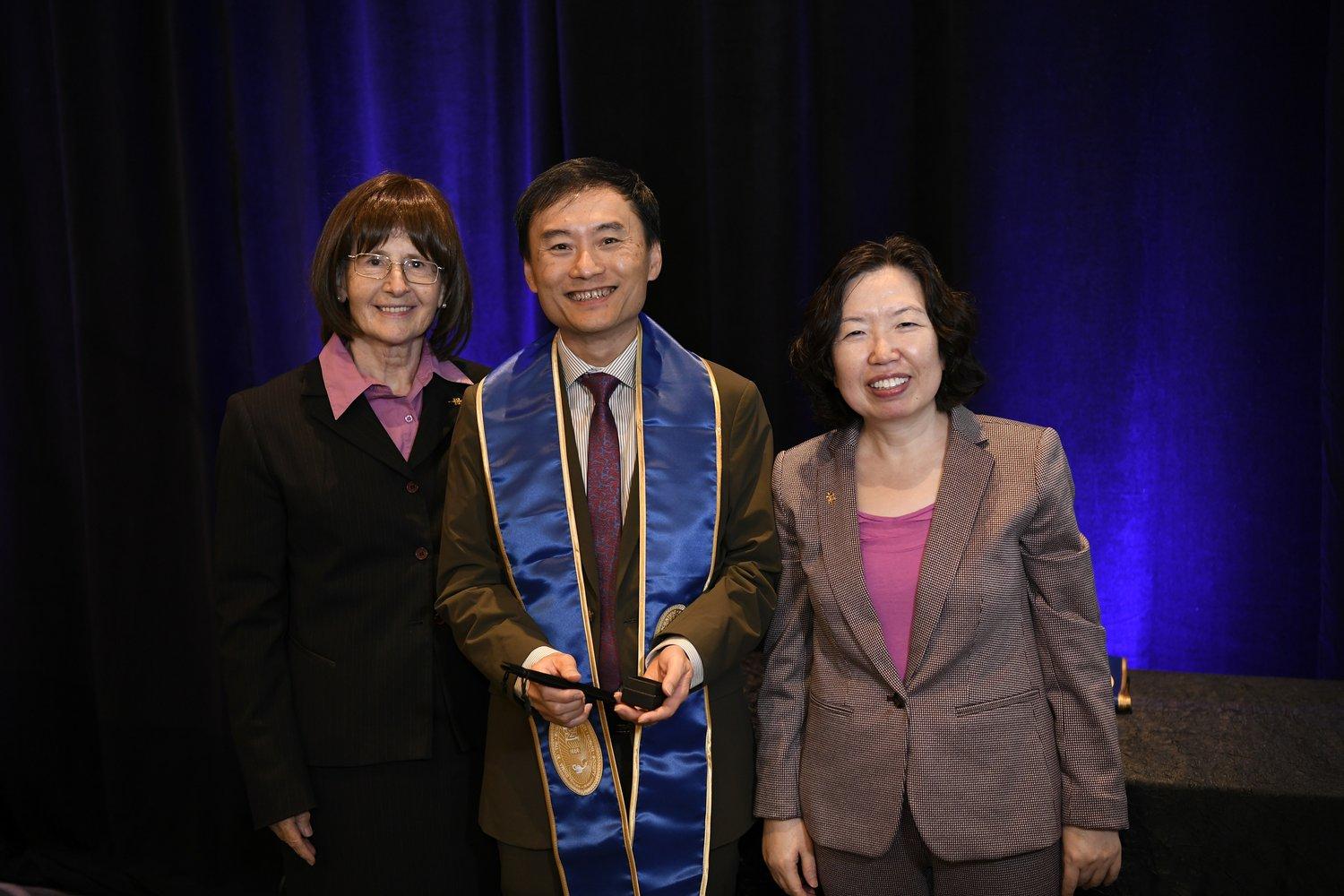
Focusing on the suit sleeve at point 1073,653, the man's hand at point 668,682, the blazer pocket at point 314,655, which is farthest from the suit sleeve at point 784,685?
the blazer pocket at point 314,655

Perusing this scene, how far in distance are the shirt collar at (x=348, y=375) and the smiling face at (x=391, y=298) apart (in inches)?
2.3

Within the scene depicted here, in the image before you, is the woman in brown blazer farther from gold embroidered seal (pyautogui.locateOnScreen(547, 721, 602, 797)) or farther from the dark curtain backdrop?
the dark curtain backdrop

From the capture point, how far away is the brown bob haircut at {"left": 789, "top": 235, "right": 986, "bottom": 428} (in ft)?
5.59

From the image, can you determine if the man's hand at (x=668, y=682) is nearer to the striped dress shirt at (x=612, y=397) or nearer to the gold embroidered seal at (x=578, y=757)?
the gold embroidered seal at (x=578, y=757)

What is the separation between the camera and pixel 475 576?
173cm

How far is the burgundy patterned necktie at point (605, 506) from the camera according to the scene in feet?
5.66

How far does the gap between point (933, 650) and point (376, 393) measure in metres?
1.04

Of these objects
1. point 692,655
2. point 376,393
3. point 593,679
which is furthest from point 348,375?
point 692,655

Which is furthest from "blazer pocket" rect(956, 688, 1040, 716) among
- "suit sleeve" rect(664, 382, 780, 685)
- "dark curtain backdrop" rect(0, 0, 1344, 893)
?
"dark curtain backdrop" rect(0, 0, 1344, 893)

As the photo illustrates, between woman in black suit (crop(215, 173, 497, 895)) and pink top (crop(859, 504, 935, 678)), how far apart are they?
0.73 meters

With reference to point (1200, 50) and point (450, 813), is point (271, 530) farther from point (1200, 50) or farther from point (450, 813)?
point (1200, 50)

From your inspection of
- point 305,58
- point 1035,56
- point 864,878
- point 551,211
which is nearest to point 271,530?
point 551,211

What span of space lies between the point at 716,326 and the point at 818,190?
39 centimetres

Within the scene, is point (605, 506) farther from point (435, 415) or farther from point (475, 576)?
point (435, 415)
